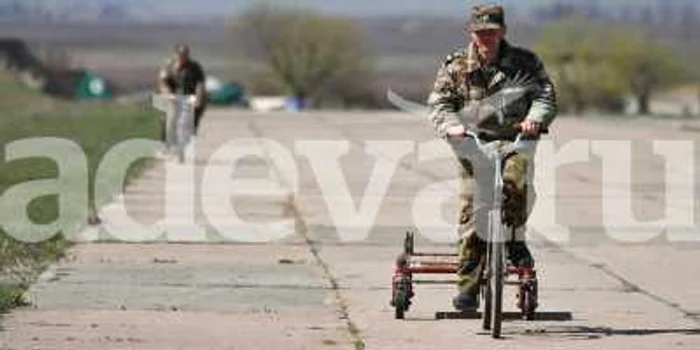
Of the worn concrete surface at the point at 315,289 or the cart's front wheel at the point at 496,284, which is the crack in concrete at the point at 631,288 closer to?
the worn concrete surface at the point at 315,289

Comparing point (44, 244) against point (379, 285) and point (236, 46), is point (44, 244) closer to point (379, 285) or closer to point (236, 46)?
point (379, 285)

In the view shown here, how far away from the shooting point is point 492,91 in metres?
11.3

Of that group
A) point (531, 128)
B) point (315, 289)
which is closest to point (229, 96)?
point (315, 289)

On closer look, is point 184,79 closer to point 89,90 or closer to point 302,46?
point 89,90

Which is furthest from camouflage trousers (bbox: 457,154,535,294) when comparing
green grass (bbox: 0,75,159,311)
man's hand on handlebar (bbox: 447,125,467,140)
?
green grass (bbox: 0,75,159,311)

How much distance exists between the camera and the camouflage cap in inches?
435

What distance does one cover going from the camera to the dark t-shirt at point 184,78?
2936 cm

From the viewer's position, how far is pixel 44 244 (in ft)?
50.9

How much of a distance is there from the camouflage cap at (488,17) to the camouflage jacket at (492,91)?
0.24m

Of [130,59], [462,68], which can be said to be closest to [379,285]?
[462,68]

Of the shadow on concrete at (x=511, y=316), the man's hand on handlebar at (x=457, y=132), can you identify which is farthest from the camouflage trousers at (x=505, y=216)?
the man's hand on handlebar at (x=457, y=132)

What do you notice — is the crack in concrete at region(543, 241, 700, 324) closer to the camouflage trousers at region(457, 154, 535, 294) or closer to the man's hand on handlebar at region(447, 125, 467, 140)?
the camouflage trousers at region(457, 154, 535, 294)

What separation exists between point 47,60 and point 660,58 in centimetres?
4970

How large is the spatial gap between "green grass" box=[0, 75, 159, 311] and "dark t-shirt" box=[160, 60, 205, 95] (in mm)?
1541
